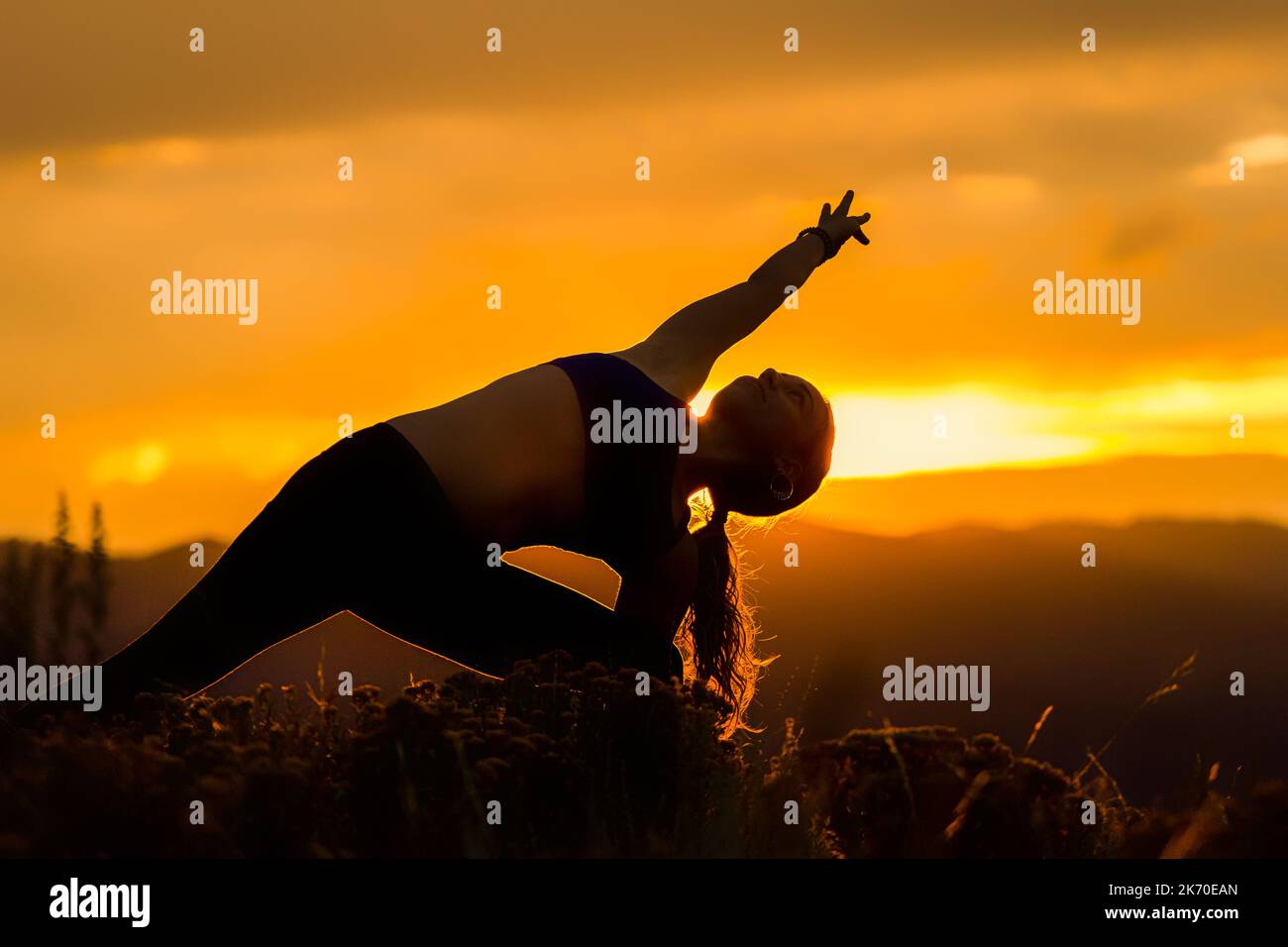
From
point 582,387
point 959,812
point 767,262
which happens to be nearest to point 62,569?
point 582,387

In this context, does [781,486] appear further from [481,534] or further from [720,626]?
[481,534]

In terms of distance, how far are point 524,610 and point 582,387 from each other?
90 cm

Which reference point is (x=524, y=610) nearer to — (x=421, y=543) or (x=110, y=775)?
(x=421, y=543)

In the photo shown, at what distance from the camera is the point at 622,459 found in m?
5.74

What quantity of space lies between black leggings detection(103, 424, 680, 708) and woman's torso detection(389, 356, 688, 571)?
0.34ft

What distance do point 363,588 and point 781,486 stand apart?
71.0 inches

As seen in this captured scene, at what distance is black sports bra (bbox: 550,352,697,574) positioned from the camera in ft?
18.8

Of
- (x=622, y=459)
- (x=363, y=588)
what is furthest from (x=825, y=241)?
(x=363, y=588)

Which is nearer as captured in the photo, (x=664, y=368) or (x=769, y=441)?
(x=664, y=368)

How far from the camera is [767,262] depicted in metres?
6.68

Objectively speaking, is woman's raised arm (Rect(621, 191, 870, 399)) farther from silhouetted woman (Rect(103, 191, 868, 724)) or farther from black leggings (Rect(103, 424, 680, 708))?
black leggings (Rect(103, 424, 680, 708))

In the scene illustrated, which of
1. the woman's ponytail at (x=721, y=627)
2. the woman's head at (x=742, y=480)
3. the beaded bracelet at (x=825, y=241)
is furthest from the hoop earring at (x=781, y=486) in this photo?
the beaded bracelet at (x=825, y=241)

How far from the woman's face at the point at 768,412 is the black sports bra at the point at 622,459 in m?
0.33
